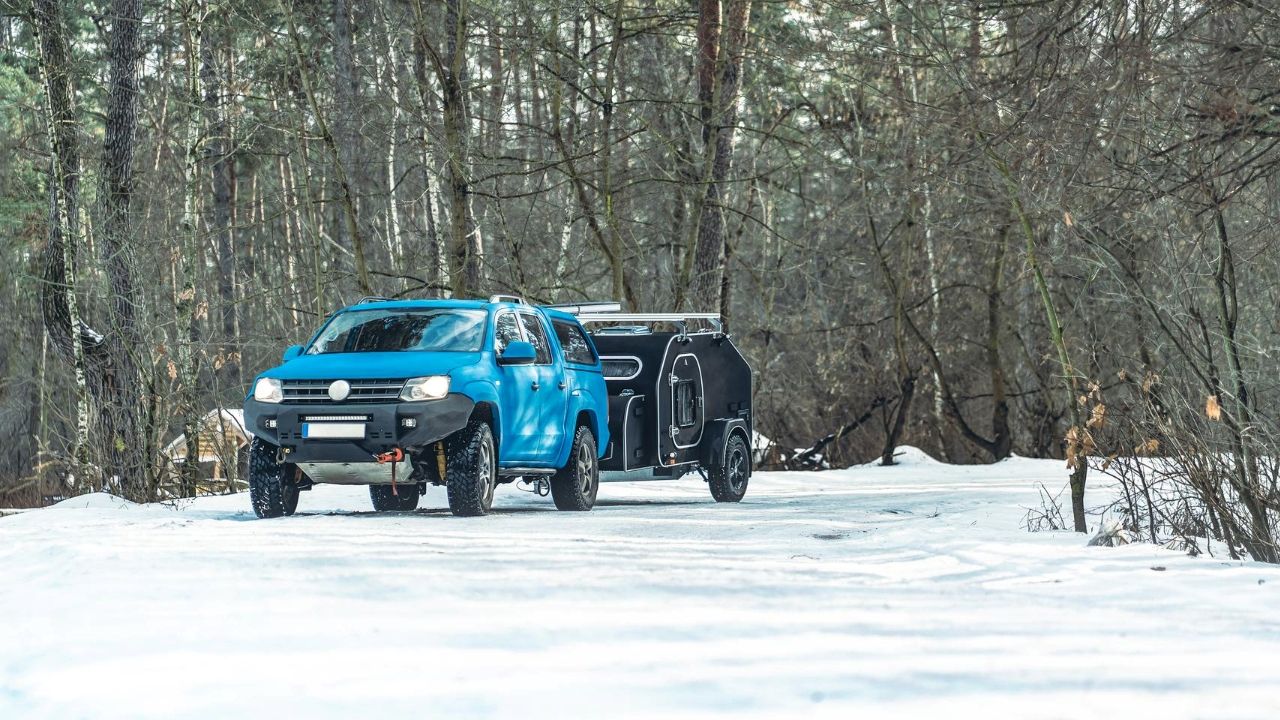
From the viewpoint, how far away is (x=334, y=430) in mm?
11141

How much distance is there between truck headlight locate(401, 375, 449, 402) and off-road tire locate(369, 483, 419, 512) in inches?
124

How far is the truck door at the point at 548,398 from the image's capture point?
1255 cm

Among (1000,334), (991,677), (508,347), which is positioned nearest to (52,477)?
(1000,334)

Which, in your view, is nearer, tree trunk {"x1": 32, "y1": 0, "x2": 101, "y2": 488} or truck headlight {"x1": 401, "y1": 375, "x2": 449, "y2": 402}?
truck headlight {"x1": 401, "y1": 375, "x2": 449, "y2": 402}

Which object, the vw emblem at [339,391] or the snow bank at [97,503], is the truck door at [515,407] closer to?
the vw emblem at [339,391]

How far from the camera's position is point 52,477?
30094 millimetres

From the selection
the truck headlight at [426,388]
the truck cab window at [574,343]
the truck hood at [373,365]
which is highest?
the truck cab window at [574,343]

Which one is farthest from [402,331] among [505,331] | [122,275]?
[122,275]

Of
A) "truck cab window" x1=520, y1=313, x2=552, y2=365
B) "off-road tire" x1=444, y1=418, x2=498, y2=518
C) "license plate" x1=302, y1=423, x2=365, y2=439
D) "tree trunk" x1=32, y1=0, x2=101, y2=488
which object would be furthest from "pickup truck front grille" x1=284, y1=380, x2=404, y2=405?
"tree trunk" x1=32, y1=0, x2=101, y2=488

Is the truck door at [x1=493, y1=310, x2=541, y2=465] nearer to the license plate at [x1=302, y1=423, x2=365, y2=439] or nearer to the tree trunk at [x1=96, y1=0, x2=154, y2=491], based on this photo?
the license plate at [x1=302, y1=423, x2=365, y2=439]

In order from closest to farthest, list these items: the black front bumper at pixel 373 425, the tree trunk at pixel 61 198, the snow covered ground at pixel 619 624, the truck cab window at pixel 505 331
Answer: the snow covered ground at pixel 619 624, the black front bumper at pixel 373 425, the truck cab window at pixel 505 331, the tree trunk at pixel 61 198

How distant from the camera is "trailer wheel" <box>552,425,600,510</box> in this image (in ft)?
43.0

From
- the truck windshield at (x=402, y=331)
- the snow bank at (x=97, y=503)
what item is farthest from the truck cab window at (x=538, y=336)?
the snow bank at (x=97, y=503)

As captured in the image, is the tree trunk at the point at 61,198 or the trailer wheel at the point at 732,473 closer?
the trailer wheel at the point at 732,473
